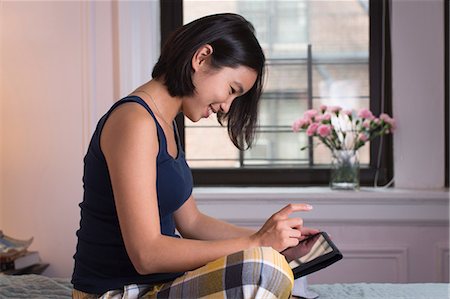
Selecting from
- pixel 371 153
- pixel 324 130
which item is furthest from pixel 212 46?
pixel 371 153

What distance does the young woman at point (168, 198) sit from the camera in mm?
1409

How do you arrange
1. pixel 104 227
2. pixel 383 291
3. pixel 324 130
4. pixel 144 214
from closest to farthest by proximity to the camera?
pixel 144 214 < pixel 104 227 < pixel 383 291 < pixel 324 130

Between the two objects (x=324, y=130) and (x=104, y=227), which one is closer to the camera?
(x=104, y=227)

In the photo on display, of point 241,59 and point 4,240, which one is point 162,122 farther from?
point 4,240

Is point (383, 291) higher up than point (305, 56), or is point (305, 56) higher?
point (305, 56)

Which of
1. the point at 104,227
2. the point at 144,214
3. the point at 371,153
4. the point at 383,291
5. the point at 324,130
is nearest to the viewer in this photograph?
the point at 144,214

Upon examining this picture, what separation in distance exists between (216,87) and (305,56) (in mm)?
1638

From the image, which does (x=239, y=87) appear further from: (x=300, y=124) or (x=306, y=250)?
(x=300, y=124)

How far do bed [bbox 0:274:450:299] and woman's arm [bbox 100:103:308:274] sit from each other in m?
0.39

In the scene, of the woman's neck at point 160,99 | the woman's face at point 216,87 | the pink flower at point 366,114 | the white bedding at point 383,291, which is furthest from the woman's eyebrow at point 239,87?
the pink flower at point 366,114

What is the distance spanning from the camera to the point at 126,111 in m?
1.53

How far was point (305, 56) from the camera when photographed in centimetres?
320

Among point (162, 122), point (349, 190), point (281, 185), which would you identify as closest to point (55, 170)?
point (281, 185)

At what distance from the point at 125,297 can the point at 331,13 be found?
6.58 ft
